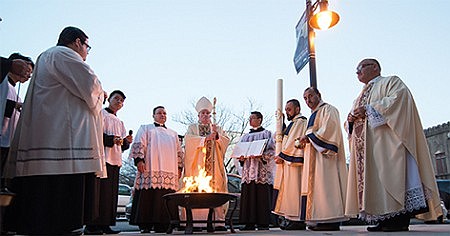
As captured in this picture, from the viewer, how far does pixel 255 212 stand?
7.78 metres

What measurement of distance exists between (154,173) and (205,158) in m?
0.92

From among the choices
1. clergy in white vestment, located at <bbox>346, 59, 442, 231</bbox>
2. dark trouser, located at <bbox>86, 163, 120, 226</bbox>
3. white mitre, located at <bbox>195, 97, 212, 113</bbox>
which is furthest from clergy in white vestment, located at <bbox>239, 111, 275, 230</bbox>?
dark trouser, located at <bbox>86, 163, 120, 226</bbox>

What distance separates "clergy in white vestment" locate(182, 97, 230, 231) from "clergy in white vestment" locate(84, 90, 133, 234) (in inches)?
53.1

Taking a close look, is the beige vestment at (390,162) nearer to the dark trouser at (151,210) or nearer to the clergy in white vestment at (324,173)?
the clergy in white vestment at (324,173)

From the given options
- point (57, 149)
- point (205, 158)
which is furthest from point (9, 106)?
point (205, 158)

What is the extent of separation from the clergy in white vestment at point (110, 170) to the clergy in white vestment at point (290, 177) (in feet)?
8.44

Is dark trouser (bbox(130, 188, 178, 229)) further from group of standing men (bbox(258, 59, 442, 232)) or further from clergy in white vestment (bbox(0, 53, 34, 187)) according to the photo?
clergy in white vestment (bbox(0, 53, 34, 187))

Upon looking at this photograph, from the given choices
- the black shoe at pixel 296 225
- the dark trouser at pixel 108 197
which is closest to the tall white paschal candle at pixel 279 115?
the black shoe at pixel 296 225

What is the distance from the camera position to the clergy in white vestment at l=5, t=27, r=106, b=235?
3.98 m

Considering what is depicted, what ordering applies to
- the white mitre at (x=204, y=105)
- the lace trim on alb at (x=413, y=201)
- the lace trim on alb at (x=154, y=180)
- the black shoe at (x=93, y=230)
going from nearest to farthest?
the lace trim on alb at (x=413, y=201)
the black shoe at (x=93, y=230)
the lace trim on alb at (x=154, y=180)
the white mitre at (x=204, y=105)

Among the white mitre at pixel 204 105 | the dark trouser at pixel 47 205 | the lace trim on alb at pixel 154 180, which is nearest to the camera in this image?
the dark trouser at pixel 47 205

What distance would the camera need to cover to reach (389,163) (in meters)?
5.23

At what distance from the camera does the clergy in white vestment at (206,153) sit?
7414mm

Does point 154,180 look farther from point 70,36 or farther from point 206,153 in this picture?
point 70,36
